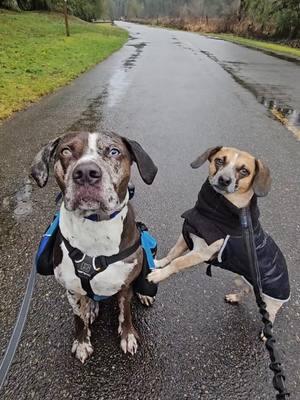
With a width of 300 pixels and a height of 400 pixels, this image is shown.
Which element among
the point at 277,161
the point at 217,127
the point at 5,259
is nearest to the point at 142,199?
the point at 5,259

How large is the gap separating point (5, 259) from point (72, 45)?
17.8 m

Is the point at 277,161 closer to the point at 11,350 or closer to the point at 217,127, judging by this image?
the point at 217,127

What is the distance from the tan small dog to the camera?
2.65m

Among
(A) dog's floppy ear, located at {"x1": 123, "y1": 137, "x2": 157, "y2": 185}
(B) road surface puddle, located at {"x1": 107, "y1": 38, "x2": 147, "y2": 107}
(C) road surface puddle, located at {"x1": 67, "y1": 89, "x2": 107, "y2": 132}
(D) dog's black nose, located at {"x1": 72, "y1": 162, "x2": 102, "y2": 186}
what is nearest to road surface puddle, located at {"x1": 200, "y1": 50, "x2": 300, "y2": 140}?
(B) road surface puddle, located at {"x1": 107, "y1": 38, "x2": 147, "y2": 107}

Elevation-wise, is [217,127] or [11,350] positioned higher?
[11,350]

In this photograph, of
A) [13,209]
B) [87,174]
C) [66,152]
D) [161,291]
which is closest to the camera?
[87,174]

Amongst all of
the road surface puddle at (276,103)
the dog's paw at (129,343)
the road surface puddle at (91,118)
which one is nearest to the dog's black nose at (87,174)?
the dog's paw at (129,343)

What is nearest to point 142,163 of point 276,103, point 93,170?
point 93,170

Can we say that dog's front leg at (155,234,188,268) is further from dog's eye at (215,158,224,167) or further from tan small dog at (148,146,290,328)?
dog's eye at (215,158,224,167)

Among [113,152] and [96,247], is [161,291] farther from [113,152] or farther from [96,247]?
[113,152]

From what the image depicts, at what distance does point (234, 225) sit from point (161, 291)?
102 cm

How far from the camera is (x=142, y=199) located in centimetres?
479

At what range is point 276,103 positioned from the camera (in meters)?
10.2

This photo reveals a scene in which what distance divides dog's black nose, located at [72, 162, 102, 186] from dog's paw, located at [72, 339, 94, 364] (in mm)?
1322
